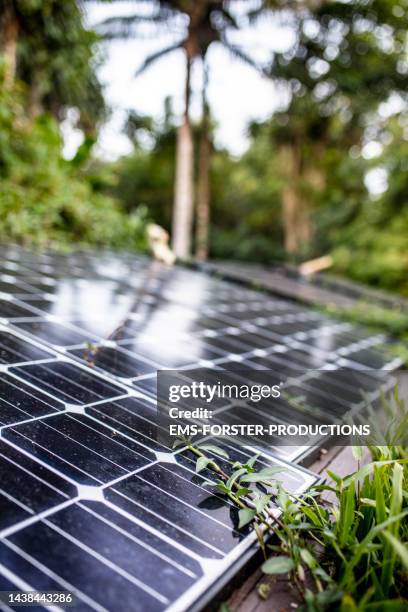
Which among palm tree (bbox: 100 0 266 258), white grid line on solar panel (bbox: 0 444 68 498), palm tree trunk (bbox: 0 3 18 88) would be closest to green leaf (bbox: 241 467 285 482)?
white grid line on solar panel (bbox: 0 444 68 498)

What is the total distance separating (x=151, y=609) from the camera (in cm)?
111

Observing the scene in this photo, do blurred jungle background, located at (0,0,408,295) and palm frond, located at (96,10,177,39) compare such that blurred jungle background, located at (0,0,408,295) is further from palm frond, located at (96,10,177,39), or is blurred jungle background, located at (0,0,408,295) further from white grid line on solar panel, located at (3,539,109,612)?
white grid line on solar panel, located at (3,539,109,612)

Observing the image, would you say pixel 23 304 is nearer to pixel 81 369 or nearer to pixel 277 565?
pixel 81 369

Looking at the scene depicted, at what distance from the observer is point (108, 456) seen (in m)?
1.68

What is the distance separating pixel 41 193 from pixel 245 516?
8.50 meters

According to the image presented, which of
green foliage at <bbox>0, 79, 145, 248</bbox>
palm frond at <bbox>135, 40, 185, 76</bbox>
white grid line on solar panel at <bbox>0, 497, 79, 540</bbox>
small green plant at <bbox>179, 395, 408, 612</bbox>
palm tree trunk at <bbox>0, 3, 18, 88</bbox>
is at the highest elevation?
palm frond at <bbox>135, 40, 185, 76</bbox>

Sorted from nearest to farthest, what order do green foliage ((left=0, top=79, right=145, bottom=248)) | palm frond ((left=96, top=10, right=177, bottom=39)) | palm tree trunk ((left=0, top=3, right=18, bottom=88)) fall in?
green foliage ((left=0, top=79, right=145, bottom=248)) < palm tree trunk ((left=0, top=3, right=18, bottom=88)) < palm frond ((left=96, top=10, right=177, bottom=39))

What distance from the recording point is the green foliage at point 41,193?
7.67m

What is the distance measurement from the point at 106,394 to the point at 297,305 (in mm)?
5599

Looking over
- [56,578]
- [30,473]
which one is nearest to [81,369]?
[30,473]

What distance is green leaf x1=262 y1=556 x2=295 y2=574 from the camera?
1.30m

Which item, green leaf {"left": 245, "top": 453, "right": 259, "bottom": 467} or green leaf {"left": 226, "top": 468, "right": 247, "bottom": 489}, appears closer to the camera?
green leaf {"left": 226, "top": 468, "right": 247, "bottom": 489}

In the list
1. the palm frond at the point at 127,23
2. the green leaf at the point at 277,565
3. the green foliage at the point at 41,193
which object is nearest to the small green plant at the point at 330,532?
the green leaf at the point at 277,565

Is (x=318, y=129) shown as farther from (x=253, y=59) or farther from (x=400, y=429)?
(x=400, y=429)
